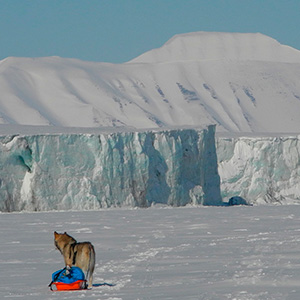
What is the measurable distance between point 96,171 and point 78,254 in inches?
739

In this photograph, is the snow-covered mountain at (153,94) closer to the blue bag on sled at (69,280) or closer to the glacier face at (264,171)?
the glacier face at (264,171)

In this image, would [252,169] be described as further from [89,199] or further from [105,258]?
[105,258]

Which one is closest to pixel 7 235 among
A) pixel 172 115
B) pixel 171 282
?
pixel 171 282

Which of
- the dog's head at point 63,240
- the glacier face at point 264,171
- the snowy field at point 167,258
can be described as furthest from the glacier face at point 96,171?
the dog's head at point 63,240

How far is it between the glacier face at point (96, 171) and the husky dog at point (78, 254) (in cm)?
1769

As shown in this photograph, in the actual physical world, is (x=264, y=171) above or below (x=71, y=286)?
above

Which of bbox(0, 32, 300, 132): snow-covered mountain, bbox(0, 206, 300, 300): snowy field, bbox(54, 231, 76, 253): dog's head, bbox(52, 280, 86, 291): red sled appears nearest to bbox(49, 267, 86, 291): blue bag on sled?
bbox(52, 280, 86, 291): red sled

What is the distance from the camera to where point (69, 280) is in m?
8.48

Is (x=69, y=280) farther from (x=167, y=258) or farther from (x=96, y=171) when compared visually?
(x=96, y=171)

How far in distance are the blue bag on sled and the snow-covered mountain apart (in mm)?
96463

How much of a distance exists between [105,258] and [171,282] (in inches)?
114

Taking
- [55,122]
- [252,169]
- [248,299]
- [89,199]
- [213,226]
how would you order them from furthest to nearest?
[55,122] < [252,169] < [89,199] < [213,226] < [248,299]

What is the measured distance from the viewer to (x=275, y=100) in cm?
13100

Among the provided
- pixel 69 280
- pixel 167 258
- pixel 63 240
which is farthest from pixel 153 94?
pixel 69 280
